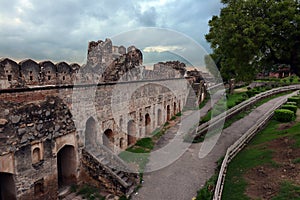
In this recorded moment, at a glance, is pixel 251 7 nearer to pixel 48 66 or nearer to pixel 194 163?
pixel 194 163

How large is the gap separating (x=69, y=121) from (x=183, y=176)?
5.41 m

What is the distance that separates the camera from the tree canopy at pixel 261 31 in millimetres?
9969

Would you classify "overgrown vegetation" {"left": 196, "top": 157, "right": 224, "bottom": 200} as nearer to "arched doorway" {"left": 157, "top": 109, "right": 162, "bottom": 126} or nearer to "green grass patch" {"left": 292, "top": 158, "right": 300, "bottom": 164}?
"green grass patch" {"left": 292, "top": 158, "right": 300, "bottom": 164}

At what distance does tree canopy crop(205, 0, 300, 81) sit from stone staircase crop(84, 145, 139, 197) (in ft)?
24.1

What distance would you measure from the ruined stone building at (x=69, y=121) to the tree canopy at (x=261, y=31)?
5.69 meters

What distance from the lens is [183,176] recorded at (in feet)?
34.2

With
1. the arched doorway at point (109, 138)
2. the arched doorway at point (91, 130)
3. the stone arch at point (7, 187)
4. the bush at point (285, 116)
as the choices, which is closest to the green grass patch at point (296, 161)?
the bush at point (285, 116)

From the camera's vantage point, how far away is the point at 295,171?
8.99 m

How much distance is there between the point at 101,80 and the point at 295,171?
9.22 metres

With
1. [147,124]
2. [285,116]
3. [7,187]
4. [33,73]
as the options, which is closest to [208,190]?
[7,187]

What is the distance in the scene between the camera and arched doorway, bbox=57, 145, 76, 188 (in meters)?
9.41

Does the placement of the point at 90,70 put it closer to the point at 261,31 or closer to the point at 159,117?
the point at 261,31

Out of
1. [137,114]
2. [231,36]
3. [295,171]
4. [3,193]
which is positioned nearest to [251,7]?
[231,36]

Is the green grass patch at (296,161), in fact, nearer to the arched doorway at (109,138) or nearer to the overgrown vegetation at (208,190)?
the overgrown vegetation at (208,190)
